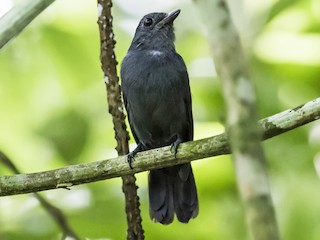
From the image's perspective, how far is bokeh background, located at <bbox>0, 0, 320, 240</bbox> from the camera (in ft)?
14.3

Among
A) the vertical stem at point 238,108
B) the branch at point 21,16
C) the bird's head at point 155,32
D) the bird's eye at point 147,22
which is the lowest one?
the vertical stem at point 238,108

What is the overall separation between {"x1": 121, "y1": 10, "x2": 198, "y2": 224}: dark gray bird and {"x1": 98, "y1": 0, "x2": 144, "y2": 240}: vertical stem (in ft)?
3.29

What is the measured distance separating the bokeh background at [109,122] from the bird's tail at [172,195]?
0.27 feet

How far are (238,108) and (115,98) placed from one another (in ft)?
8.36

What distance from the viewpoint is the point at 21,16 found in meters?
2.14

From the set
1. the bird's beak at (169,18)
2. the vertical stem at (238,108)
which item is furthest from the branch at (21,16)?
the bird's beak at (169,18)

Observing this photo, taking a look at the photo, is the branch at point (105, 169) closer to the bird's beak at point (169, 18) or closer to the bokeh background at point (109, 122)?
the bokeh background at point (109, 122)

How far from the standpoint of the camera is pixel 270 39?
458cm

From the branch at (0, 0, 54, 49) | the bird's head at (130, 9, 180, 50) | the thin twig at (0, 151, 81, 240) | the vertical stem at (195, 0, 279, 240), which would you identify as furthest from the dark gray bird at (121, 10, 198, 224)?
the vertical stem at (195, 0, 279, 240)

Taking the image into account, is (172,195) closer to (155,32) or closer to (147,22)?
(155,32)

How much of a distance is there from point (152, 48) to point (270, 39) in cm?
124

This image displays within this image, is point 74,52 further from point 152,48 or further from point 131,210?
point 131,210

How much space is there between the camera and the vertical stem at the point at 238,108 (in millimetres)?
1400

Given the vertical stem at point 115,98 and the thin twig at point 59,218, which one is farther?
the thin twig at point 59,218
